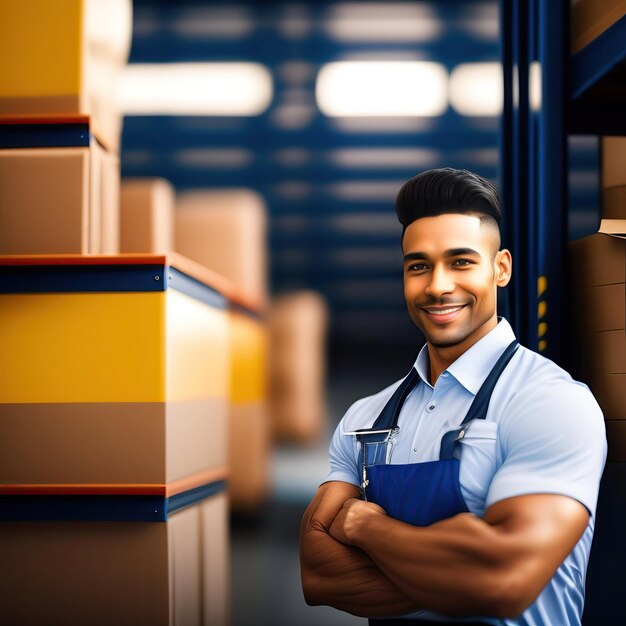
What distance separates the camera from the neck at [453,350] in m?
1.40

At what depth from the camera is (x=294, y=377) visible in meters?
5.75

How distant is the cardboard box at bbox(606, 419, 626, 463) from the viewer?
1.65 meters

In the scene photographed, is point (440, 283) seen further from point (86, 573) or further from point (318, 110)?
point (318, 110)

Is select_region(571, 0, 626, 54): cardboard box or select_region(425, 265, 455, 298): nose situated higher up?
select_region(571, 0, 626, 54): cardboard box

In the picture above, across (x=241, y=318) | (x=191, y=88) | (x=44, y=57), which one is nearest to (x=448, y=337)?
(x=44, y=57)

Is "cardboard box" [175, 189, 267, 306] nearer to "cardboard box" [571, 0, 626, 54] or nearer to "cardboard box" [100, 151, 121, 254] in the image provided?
"cardboard box" [100, 151, 121, 254]

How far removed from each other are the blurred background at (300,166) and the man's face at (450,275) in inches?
110

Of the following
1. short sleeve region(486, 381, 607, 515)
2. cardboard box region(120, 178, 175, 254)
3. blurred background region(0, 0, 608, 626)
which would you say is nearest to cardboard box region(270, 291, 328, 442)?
blurred background region(0, 0, 608, 626)

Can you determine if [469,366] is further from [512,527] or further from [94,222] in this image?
[94,222]

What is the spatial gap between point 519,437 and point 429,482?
16 centimetres

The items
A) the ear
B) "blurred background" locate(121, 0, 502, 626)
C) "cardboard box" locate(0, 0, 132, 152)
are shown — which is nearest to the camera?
the ear

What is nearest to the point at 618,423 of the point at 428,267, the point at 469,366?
the point at 469,366

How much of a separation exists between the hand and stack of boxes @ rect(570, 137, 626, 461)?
2.01 ft

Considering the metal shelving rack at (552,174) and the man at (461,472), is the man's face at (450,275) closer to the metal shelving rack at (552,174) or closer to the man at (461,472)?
the man at (461,472)
